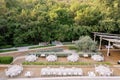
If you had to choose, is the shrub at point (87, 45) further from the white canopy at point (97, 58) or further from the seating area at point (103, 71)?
the seating area at point (103, 71)

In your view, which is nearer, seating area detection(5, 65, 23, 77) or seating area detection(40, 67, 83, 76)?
seating area detection(5, 65, 23, 77)

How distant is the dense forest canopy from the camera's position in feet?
92.6

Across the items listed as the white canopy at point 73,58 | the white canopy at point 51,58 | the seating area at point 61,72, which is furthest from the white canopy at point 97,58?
the white canopy at point 51,58

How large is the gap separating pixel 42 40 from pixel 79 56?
8.07 metres

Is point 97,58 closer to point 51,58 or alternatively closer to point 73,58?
point 73,58

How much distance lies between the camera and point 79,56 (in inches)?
971

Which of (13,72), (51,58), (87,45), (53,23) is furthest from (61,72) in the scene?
(53,23)

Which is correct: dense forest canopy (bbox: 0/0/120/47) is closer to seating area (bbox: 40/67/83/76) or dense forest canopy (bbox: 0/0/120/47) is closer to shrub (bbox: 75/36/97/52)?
shrub (bbox: 75/36/97/52)

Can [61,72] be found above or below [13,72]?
below

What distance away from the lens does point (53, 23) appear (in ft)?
95.6

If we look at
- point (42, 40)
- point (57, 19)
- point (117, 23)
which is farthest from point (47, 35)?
point (117, 23)

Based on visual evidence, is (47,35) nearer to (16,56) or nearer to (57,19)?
(57,19)

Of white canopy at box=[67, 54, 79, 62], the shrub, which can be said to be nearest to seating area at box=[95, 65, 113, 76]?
white canopy at box=[67, 54, 79, 62]

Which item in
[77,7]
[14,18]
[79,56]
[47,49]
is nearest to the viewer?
[79,56]
